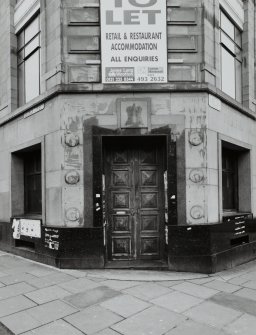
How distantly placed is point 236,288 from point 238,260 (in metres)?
2.05

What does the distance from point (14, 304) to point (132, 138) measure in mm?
4318

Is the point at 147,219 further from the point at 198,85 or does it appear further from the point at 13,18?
the point at 13,18

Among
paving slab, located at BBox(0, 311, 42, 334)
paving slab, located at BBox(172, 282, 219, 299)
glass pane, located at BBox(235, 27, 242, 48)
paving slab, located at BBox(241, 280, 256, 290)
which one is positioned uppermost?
glass pane, located at BBox(235, 27, 242, 48)

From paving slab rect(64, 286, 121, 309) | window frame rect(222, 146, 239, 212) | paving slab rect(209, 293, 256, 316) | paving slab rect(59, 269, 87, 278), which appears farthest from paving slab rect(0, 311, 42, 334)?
window frame rect(222, 146, 239, 212)

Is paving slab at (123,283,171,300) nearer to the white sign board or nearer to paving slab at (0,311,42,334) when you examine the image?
paving slab at (0,311,42,334)

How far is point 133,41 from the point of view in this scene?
726 cm

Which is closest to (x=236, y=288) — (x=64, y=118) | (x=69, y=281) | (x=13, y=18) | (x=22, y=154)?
(x=69, y=281)

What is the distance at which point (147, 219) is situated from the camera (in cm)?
740

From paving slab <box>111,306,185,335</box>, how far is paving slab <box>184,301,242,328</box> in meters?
0.27

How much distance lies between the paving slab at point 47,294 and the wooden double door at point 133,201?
6.48 ft

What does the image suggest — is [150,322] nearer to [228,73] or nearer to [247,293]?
[247,293]

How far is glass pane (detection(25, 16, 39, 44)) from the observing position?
8.55 metres

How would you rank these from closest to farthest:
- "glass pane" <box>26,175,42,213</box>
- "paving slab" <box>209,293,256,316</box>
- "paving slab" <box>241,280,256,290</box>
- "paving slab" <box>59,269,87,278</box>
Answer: "paving slab" <box>209,293,256,316</box>
"paving slab" <box>241,280,256,290</box>
"paving slab" <box>59,269,87,278</box>
"glass pane" <box>26,175,42,213</box>

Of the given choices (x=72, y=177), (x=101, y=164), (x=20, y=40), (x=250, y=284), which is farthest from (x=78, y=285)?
(x=20, y=40)
